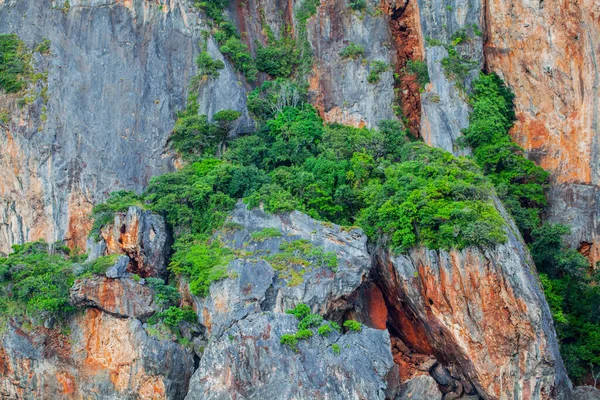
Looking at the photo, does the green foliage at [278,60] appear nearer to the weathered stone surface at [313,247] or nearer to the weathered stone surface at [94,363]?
the weathered stone surface at [313,247]

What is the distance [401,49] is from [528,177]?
8.10 metres

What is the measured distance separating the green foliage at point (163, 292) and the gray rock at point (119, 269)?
809 millimetres

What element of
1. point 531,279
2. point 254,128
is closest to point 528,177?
point 531,279

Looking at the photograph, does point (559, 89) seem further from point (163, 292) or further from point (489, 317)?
point (163, 292)

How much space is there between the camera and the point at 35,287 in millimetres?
28266

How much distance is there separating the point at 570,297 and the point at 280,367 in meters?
10.5

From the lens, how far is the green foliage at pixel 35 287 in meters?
28.2

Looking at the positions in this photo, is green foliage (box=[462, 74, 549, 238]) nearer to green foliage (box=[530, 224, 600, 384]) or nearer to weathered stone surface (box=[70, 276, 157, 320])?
green foliage (box=[530, 224, 600, 384])

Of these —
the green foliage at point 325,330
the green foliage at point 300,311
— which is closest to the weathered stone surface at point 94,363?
the green foliage at point 300,311

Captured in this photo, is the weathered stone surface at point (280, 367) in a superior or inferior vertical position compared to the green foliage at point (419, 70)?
inferior

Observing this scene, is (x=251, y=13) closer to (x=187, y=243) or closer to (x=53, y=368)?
(x=187, y=243)

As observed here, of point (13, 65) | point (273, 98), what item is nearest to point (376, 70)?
point (273, 98)

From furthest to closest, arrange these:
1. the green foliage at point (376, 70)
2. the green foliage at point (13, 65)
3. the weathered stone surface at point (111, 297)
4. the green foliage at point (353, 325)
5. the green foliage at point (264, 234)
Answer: the green foliage at point (376, 70), the green foliage at point (13, 65), the green foliage at point (264, 234), the weathered stone surface at point (111, 297), the green foliage at point (353, 325)

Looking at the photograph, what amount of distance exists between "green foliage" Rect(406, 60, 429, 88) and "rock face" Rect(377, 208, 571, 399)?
33.0 ft
